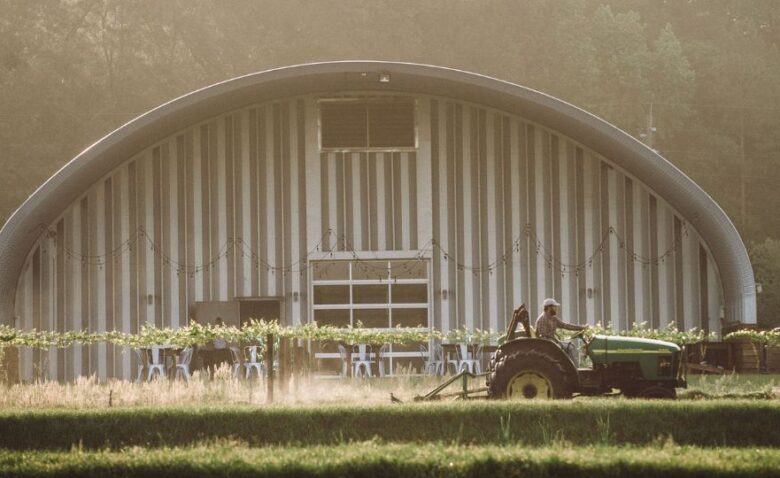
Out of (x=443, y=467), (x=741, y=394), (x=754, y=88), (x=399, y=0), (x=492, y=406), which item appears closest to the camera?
(x=443, y=467)

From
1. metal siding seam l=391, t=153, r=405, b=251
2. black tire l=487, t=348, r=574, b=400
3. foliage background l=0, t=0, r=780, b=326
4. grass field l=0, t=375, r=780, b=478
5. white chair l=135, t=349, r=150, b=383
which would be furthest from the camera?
foliage background l=0, t=0, r=780, b=326

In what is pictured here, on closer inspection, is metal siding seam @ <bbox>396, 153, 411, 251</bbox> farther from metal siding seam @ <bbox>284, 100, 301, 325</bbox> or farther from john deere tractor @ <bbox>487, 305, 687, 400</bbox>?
john deere tractor @ <bbox>487, 305, 687, 400</bbox>

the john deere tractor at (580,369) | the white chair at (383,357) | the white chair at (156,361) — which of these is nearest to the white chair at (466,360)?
the white chair at (383,357)

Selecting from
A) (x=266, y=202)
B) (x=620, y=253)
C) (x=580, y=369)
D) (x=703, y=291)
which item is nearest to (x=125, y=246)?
(x=266, y=202)

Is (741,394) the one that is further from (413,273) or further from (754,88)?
(754,88)

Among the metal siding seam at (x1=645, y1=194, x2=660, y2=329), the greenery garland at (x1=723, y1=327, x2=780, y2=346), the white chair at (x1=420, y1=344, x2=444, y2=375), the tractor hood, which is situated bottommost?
the white chair at (x1=420, y1=344, x2=444, y2=375)

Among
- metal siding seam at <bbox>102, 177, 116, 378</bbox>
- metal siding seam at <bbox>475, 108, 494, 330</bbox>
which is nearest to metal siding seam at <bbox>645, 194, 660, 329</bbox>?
metal siding seam at <bbox>475, 108, 494, 330</bbox>

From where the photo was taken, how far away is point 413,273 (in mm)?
30984

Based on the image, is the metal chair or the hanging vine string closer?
the metal chair

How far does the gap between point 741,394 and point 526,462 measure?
25.4 ft

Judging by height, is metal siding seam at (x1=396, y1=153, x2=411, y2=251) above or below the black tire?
above

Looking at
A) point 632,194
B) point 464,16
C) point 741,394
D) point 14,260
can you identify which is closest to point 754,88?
point 464,16

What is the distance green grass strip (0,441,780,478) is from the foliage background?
41197 mm

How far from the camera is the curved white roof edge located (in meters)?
29.1
